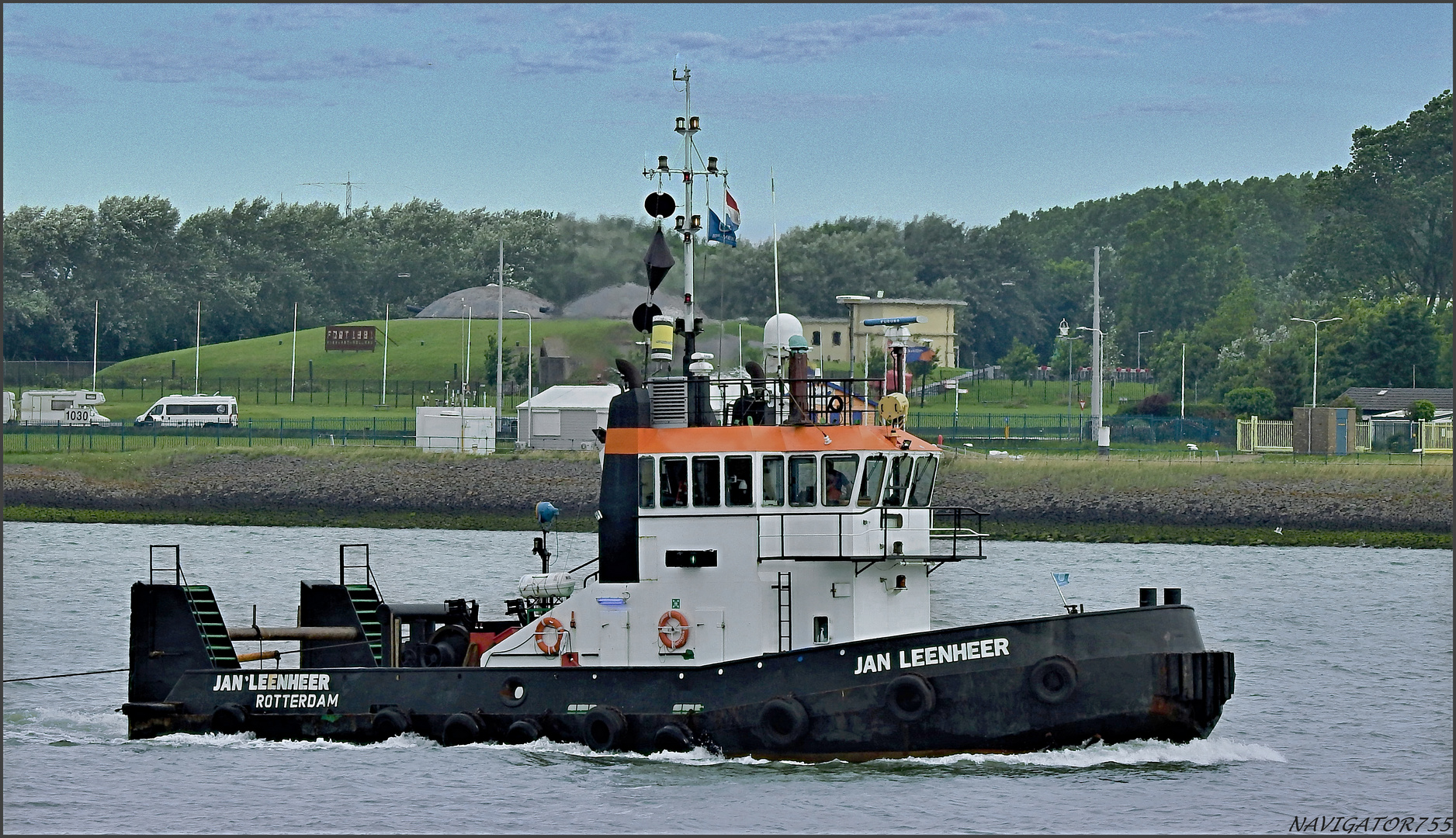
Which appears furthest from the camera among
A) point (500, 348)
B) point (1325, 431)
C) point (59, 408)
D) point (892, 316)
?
point (59, 408)

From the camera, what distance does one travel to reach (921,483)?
856 inches

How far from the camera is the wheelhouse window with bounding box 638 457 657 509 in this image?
70.0 ft

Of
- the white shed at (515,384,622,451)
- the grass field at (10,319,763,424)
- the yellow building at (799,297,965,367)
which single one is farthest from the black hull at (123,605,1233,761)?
the grass field at (10,319,763,424)

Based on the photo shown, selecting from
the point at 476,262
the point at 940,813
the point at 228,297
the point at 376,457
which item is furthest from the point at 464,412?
the point at 940,813

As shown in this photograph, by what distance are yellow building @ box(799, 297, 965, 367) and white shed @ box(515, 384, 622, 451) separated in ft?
26.4

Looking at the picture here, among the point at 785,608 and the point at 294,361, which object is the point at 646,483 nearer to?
the point at 785,608

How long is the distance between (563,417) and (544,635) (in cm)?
4643

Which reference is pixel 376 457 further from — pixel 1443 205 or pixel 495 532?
pixel 1443 205

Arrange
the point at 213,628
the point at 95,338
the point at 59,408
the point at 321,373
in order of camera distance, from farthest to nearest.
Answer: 1. the point at 95,338
2. the point at 321,373
3. the point at 59,408
4. the point at 213,628

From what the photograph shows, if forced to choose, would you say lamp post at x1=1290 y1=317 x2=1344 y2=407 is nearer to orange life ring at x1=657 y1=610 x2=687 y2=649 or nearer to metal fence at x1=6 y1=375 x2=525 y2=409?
metal fence at x1=6 y1=375 x2=525 y2=409

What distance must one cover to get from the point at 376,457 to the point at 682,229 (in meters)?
45.0

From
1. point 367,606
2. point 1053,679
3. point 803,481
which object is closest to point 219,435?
point 367,606

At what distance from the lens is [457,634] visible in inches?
931

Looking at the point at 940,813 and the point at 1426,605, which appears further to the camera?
the point at 1426,605
